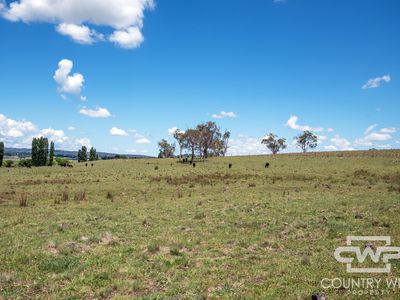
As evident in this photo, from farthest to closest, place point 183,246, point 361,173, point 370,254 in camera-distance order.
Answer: point 361,173, point 183,246, point 370,254

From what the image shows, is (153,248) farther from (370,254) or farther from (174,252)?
(370,254)

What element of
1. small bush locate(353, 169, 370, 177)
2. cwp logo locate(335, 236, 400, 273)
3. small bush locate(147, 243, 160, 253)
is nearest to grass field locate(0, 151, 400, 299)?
small bush locate(147, 243, 160, 253)

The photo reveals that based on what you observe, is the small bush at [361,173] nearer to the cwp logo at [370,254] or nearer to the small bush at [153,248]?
the cwp logo at [370,254]

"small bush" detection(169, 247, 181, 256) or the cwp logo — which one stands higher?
the cwp logo

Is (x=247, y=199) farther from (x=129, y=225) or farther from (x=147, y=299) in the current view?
(x=147, y=299)

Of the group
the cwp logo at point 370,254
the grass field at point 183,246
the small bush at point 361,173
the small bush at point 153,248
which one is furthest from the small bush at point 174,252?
the small bush at point 361,173

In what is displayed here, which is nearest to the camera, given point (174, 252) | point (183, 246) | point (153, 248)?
point (174, 252)

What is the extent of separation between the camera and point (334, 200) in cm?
2694

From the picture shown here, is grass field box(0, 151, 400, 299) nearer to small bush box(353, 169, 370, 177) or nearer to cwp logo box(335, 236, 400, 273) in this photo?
cwp logo box(335, 236, 400, 273)

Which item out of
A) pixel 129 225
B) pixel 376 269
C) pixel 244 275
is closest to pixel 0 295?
pixel 244 275

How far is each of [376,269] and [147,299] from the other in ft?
25.7

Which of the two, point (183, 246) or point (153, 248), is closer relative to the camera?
point (153, 248)

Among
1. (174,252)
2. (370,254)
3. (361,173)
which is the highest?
(361,173)

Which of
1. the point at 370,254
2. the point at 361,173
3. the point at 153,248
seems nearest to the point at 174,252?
the point at 153,248
